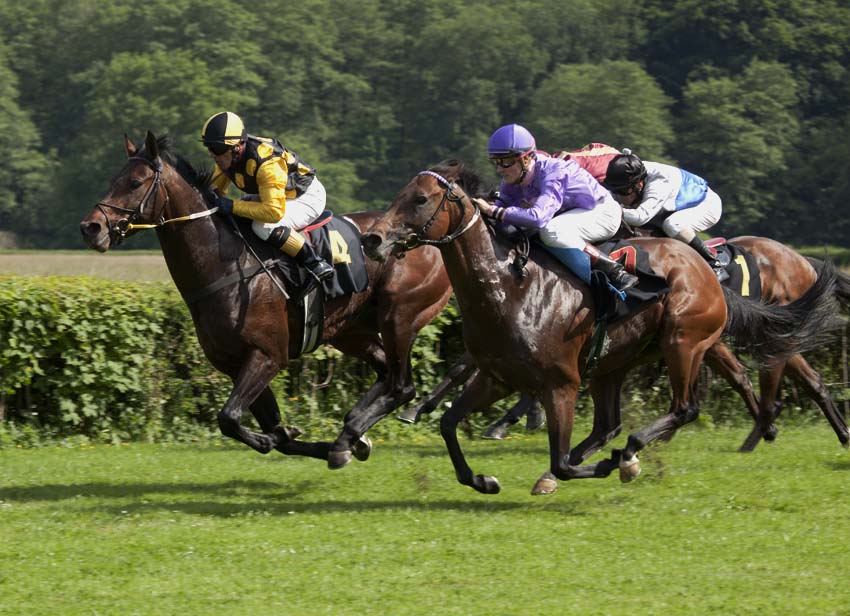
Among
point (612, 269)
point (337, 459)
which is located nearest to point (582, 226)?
point (612, 269)

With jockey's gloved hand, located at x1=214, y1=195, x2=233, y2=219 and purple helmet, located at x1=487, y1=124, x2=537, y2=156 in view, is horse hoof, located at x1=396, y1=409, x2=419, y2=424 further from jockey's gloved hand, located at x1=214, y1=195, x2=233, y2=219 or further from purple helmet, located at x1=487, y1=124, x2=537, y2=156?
purple helmet, located at x1=487, y1=124, x2=537, y2=156

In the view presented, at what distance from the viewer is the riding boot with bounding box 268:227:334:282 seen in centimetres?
812

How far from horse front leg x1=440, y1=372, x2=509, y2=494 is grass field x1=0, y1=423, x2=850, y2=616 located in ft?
0.47

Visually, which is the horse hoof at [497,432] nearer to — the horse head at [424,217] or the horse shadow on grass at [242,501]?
the horse shadow on grass at [242,501]

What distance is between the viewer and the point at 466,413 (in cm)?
754

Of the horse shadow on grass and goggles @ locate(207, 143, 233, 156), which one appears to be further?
goggles @ locate(207, 143, 233, 156)

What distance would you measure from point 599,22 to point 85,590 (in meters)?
65.0

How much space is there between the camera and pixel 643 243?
8.01 metres

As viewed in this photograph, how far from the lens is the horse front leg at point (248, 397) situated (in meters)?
7.69

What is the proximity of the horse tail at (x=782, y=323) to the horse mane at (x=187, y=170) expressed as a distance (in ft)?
11.4

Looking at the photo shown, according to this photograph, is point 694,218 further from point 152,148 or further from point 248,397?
point 152,148

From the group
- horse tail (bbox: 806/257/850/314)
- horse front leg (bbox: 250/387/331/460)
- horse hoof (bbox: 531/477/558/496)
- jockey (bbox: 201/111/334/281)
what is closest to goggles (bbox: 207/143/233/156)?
jockey (bbox: 201/111/334/281)

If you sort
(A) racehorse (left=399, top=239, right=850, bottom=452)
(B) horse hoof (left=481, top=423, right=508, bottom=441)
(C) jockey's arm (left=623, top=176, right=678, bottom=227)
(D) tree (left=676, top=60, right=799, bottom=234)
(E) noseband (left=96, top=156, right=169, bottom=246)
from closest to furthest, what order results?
(E) noseband (left=96, top=156, right=169, bottom=246), (C) jockey's arm (left=623, top=176, right=678, bottom=227), (A) racehorse (left=399, top=239, right=850, bottom=452), (B) horse hoof (left=481, top=423, right=508, bottom=441), (D) tree (left=676, top=60, right=799, bottom=234)

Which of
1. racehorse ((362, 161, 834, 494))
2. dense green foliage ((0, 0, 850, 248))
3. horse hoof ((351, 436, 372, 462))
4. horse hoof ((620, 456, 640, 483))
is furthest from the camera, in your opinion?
dense green foliage ((0, 0, 850, 248))
